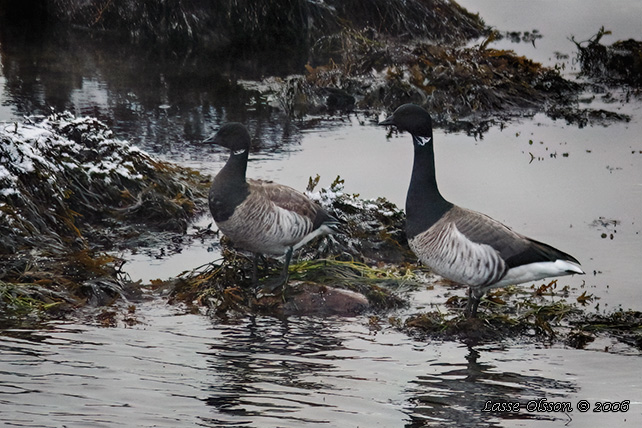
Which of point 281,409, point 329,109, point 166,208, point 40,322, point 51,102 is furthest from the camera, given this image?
point 329,109

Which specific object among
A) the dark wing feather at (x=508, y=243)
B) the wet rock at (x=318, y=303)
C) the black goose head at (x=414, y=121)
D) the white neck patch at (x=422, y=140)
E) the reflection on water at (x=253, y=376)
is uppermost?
the black goose head at (x=414, y=121)

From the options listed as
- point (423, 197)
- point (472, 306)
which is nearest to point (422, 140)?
point (423, 197)

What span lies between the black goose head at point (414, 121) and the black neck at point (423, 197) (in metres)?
0.03

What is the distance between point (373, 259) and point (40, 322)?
3.48 meters

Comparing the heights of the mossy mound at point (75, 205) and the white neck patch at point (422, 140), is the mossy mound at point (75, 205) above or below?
below

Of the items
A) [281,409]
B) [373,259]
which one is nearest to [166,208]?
[373,259]

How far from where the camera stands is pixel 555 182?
11883 mm

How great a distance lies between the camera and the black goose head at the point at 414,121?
26.8 feet

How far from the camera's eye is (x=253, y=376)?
6508 millimetres

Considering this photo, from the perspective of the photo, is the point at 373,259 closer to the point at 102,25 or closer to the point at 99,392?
the point at 99,392

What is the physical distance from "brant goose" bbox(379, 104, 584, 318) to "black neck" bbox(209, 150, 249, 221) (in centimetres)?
149

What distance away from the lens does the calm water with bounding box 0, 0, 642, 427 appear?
231 inches

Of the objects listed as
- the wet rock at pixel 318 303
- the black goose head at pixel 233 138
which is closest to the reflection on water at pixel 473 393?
the wet rock at pixel 318 303

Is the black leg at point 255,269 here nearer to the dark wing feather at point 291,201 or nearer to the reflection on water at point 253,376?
the dark wing feather at point 291,201
